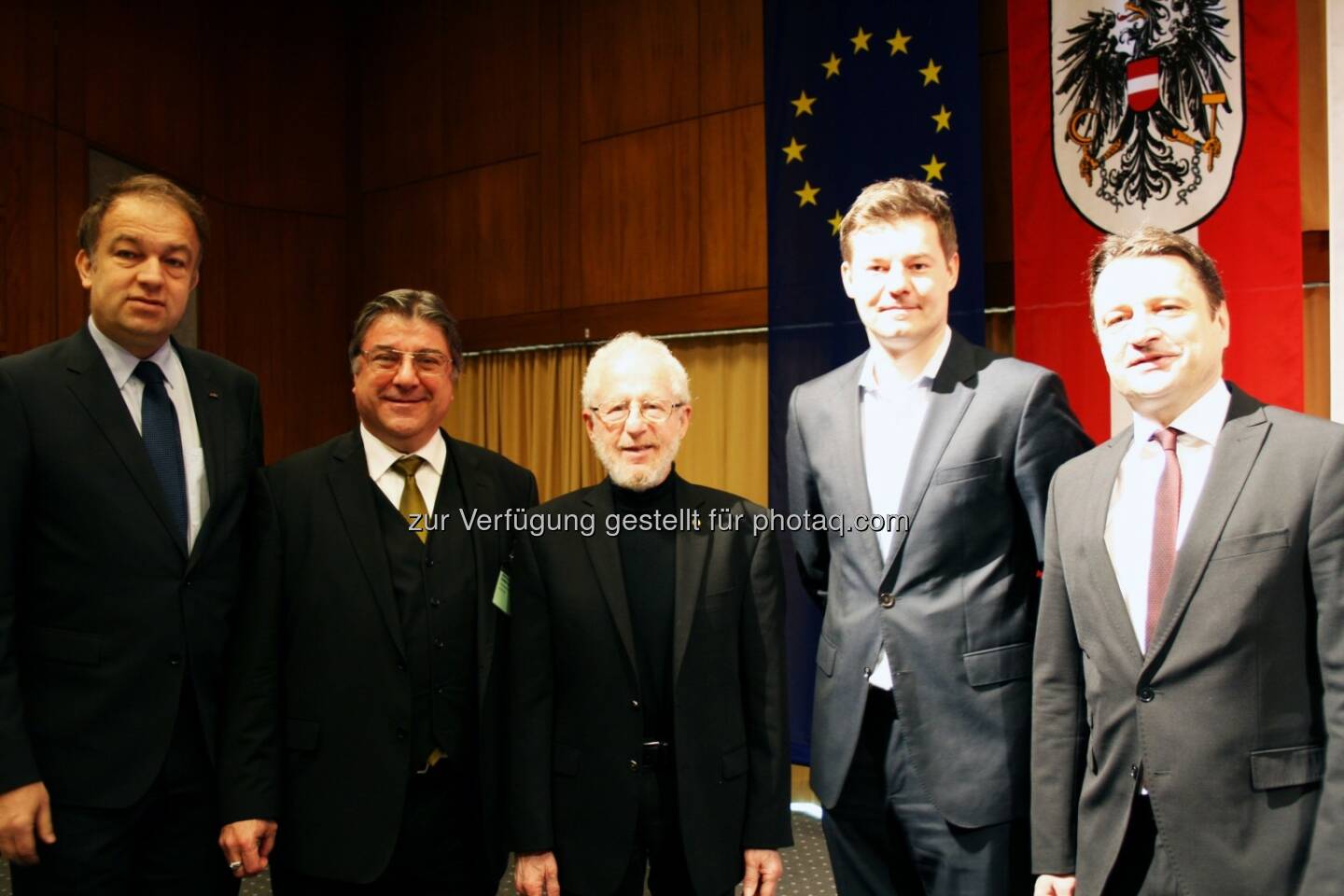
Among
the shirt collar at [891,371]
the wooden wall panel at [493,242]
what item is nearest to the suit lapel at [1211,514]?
the shirt collar at [891,371]

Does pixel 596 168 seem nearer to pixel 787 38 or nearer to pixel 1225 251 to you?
pixel 787 38

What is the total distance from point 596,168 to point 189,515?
13.5 feet

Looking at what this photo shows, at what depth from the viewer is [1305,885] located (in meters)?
1.52

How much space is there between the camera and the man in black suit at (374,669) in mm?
1990

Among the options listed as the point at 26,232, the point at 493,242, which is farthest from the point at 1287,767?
the point at 493,242

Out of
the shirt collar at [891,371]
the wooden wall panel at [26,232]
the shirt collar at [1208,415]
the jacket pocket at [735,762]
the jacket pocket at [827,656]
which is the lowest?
the jacket pocket at [735,762]

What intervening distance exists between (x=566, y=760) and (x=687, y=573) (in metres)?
0.43

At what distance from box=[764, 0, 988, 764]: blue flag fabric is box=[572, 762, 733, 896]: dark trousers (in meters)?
2.73

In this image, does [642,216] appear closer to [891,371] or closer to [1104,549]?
[891,371]

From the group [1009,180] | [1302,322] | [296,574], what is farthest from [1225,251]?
[296,574]

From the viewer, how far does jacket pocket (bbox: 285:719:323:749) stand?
2023 millimetres

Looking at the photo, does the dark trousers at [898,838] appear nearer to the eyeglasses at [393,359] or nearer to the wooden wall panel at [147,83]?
the eyeglasses at [393,359]

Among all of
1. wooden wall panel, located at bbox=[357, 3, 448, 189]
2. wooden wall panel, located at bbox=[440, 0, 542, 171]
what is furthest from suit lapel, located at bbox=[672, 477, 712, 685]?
wooden wall panel, located at bbox=[357, 3, 448, 189]

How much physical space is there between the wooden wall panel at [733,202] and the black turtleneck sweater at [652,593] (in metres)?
3.18
